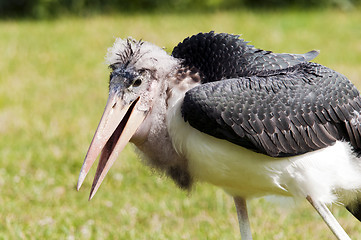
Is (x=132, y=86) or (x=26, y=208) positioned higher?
(x=132, y=86)

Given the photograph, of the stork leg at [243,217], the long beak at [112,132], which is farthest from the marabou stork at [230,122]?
the stork leg at [243,217]

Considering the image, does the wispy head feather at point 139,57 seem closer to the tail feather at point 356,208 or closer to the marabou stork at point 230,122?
the marabou stork at point 230,122

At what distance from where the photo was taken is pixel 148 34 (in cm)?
1046

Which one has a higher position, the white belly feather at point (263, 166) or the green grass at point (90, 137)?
the white belly feather at point (263, 166)

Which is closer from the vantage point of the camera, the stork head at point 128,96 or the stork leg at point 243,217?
the stork head at point 128,96

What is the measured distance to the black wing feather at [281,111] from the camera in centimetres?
304

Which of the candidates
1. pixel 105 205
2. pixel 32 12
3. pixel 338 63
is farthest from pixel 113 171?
pixel 32 12

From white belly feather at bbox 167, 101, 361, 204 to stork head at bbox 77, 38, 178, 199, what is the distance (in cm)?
15

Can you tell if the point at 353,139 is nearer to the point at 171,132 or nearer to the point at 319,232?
the point at 171,132

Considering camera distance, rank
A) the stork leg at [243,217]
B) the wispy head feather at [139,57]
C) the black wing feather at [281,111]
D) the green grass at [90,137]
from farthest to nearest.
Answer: the green grass at [90,137] → the stork leg at [243,217] → the wispy head feather at [139,57] → the black wing feather at [281,111]

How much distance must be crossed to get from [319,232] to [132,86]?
2152 mm

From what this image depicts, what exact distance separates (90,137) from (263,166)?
3695 mm

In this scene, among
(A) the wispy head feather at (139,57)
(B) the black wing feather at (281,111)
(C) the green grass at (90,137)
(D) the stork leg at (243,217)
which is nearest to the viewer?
(B) the black wing feather at (281,111)

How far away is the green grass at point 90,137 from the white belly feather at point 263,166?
0.38 m
